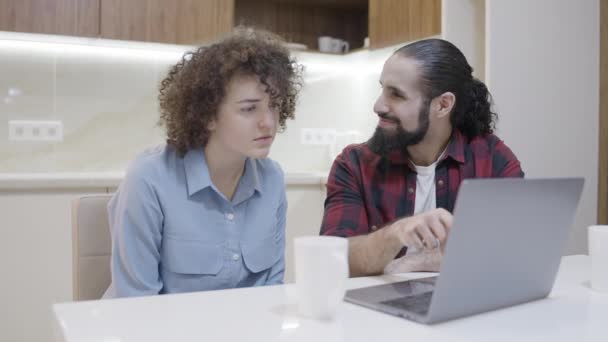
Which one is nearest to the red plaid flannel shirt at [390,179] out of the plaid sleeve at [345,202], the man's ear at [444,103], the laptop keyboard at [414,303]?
the plaid sleeve at [345,202]

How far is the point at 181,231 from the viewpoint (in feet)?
4.02

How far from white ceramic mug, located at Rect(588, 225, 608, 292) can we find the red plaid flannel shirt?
549 mm

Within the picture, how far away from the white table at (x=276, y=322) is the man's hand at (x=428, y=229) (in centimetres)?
15

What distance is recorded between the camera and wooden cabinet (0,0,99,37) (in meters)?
2.49

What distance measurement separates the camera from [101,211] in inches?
49.9

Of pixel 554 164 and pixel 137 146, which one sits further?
pixel 137 146

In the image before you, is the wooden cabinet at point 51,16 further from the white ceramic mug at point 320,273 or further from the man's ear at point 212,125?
the white ceramic mug at point 320,273

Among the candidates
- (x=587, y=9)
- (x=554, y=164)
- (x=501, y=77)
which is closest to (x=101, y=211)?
(x=501, y=77)

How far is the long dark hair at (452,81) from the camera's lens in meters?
1.67

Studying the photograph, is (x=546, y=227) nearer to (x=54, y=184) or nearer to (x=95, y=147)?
(x=54, y=184)

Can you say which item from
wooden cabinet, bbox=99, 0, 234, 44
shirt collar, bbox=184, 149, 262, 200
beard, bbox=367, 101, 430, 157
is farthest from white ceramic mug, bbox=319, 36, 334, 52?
shirt collar, bbox=184, 149, 262, 200

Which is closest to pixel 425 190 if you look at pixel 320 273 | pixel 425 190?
pixel 425 190

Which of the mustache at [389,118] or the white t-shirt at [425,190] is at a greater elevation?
the mustache at [389,118]

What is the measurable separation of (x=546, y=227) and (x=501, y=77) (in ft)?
5.33
